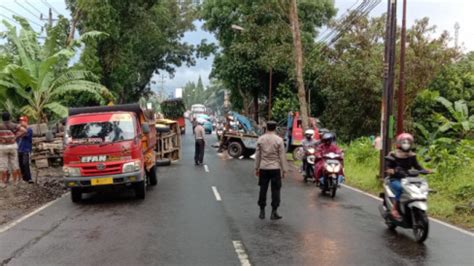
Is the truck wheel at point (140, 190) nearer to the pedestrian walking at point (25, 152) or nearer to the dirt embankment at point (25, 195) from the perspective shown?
the dirt embankment at point (25, 195)

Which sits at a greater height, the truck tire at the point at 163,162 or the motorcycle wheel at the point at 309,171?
the motorcycle wheel at the point at 309,171

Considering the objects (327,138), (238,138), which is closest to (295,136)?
(238,138)

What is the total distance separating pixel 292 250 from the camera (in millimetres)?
7188

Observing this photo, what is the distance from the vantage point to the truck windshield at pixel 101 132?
Answer: 11.8 meters

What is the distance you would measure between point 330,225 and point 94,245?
158 inches

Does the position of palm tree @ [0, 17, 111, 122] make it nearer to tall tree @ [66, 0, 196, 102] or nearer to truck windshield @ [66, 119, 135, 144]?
tall tree @ [66, 0, 196, 102]

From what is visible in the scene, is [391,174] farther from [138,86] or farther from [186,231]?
[138,86]

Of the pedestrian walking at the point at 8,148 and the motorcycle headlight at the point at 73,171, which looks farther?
the pedestrian walking at the point at 8,148

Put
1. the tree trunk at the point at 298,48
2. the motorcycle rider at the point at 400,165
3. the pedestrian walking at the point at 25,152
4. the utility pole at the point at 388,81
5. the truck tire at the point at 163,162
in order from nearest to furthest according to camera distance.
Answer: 1. the motorcycle rider at the point at 400,165
2. the pedestrian walking at the point at 25,152
3. the utility pole at the point at 388,81
4. the truck tire at the point at 163,162
5. the tree trunk at the point at 298,48

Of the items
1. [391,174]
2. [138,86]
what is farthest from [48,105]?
[138,86]

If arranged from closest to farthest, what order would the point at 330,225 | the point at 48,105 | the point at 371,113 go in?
the point at 330,225
the point at 48,105
the point at 371,113

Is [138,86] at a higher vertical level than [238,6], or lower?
lower

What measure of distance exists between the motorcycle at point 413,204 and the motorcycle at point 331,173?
12.9ft

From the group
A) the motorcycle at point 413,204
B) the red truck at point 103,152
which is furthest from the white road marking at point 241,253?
the red truck at point 103,152
